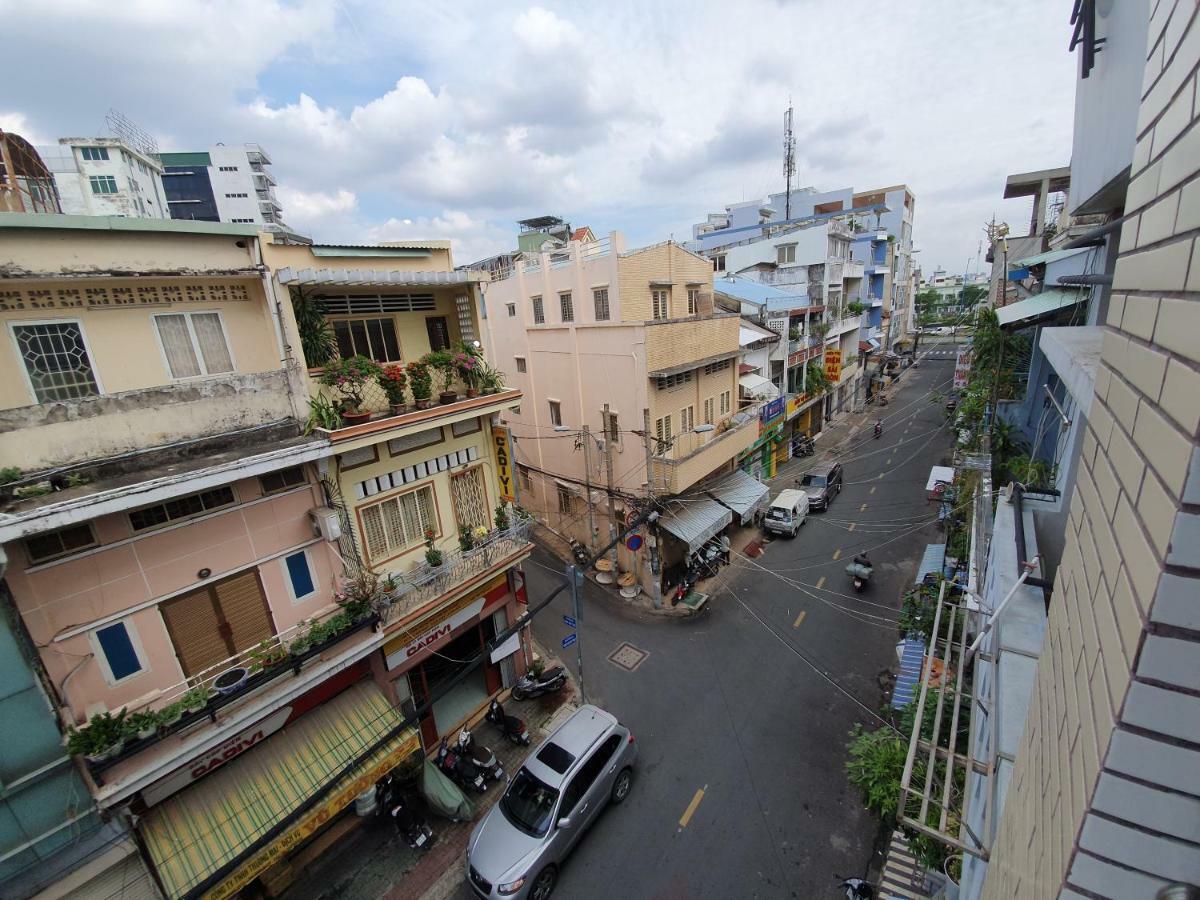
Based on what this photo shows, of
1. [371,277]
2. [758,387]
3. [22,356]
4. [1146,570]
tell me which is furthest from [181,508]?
[758,387]

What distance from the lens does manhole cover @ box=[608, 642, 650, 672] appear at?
590 inches

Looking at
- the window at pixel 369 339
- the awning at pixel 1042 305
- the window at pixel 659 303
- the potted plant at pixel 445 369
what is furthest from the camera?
the window at pixel 659 303

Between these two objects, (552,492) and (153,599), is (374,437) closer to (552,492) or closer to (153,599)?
(153,599)

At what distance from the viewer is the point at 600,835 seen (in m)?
10.3

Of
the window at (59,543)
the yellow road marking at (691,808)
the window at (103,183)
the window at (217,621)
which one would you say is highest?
the window at (103,183)

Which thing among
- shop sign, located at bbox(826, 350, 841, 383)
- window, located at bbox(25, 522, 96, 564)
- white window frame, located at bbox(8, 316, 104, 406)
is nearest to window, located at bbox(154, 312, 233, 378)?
white window frame, located at bbox(8, 316, 104, 406)

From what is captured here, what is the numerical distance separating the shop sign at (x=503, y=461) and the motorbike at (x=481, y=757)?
5.63 m

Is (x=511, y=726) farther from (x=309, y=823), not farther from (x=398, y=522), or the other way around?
(x=398, y=522)

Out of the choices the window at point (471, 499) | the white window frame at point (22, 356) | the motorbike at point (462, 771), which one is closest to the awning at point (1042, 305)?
the window at point (471, 499)

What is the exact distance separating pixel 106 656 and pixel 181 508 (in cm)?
236

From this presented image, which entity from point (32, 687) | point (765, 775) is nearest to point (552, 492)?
point (765, 775)

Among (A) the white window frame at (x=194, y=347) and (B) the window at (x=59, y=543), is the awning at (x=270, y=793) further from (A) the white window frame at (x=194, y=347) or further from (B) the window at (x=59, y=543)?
(A) the white window frame at (x=194, y=347)

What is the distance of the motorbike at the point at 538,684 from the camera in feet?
44.2

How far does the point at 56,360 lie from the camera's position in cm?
734
